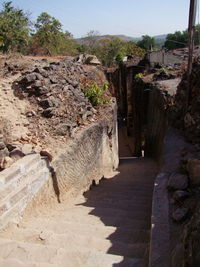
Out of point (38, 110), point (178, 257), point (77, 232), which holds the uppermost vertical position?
point (38, 110)

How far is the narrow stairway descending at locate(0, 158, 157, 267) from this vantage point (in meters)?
2.62

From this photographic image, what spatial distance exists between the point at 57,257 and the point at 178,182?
1970 mm

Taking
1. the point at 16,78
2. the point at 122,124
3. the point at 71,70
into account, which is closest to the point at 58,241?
the point at 16,78

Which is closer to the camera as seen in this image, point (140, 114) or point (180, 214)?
point (180, 214)

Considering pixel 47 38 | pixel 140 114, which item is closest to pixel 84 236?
pixel 140 114

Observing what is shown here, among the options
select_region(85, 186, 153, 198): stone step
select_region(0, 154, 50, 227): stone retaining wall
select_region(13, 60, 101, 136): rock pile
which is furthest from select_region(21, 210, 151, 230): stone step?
select_region(13, 60, 101, 136): rock pile

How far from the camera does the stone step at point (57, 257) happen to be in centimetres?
256

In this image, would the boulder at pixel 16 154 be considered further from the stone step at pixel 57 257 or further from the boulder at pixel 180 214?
the boulder at pixel 180 214

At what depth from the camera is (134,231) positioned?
3443 mm

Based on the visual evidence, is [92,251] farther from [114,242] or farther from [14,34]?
[14,34]

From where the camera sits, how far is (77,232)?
136 inches

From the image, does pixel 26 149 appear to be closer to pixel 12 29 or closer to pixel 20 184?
pixel 20 184

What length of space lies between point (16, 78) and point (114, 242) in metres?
5.54

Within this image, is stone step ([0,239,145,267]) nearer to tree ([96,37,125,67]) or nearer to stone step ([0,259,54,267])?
stone step ([0,259,54,267])
